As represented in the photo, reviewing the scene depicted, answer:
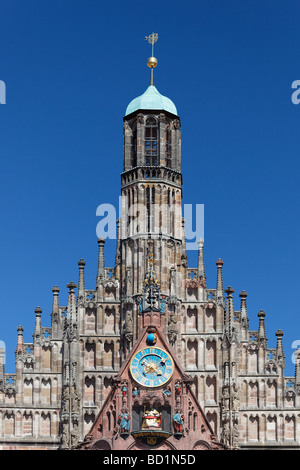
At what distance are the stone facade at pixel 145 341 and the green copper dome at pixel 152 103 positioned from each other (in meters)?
0.46

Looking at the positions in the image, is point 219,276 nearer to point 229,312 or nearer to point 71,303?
point 229,312

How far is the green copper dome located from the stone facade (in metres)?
0.46

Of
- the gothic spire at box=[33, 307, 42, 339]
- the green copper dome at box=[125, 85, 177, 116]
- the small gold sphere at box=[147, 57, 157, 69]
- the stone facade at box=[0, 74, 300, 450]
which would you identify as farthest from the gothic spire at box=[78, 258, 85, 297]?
the small gold sphere at box=[147, 57, 157, 69]

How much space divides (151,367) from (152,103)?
47.6 feet

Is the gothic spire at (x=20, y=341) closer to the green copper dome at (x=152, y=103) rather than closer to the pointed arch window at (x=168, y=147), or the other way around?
the pointed arch window at (x=168, y=147)

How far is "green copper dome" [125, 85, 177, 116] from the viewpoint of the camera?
88375mm

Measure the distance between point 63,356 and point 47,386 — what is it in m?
1.68

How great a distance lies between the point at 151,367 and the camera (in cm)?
8212

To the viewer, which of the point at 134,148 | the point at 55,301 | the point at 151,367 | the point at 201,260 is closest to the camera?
the point at 151,367

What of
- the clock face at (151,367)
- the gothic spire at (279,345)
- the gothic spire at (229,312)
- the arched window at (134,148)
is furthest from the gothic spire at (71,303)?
the gothic spire at (279,345)

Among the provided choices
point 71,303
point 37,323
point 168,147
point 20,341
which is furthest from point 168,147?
point 20,341

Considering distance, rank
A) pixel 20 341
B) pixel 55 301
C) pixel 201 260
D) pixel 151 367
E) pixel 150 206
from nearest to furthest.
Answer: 1. pixel 151 367
2. pixel 20 341
3. pixel 55 301
4. pixel 150 206
5. pixel 201 260

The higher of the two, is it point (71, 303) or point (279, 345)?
point (71, 303)
